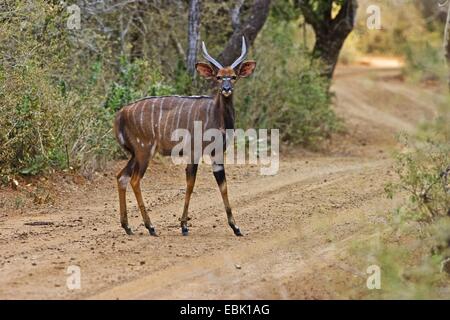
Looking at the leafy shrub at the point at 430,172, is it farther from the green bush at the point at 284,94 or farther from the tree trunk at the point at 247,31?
the green bush at the point at 284,94

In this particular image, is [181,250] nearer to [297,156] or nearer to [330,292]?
[330,292]

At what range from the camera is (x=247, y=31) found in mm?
17281

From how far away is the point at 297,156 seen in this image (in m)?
17.9

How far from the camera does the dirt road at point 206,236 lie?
27.1 ft

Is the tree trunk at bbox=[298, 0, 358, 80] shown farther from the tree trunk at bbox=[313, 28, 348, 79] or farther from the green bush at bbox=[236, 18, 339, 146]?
the green bush at bbox=[236, 18, 339, 146]

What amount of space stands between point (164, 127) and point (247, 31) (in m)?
6.98

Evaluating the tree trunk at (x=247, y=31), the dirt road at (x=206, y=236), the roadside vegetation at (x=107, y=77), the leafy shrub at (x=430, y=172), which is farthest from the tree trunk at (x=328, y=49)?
the leafy shrub at (x=430, y=172)

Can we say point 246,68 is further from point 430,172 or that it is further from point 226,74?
point 430,172

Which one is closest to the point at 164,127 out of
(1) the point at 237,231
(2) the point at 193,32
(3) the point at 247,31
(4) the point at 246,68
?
(4) the point at 246,68

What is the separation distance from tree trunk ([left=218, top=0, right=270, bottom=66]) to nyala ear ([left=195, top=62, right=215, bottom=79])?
5.90 meters

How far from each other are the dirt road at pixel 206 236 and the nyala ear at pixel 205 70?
1.71 meters

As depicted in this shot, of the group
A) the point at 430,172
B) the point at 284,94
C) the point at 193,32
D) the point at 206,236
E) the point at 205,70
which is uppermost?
the point at 205,70

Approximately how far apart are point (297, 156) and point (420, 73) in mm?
9385

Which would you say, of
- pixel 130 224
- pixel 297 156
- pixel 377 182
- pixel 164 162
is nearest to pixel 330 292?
pixel 130 224
